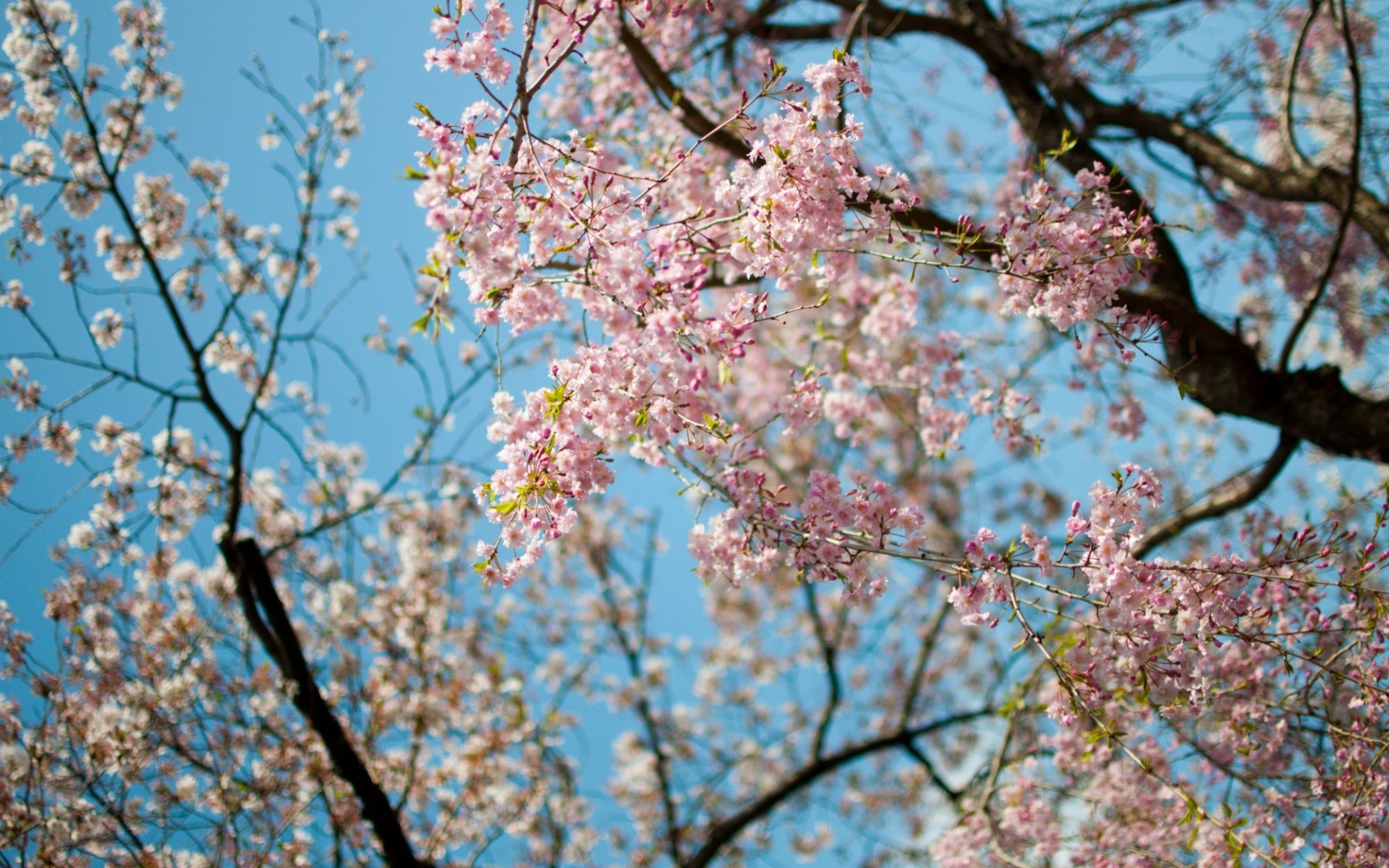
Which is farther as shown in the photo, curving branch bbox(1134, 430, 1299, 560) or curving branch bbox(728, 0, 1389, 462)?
curving branch bbox(1134, 430, 1299, 560)

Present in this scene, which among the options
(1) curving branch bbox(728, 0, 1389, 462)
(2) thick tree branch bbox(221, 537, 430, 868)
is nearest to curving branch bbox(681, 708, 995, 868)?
(2) thick tree branch bbox(221, 537, 430, 868)

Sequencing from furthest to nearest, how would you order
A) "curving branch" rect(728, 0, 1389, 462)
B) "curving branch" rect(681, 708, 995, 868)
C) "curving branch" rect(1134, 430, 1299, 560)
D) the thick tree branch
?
1. "curving branch" rect(681, 708, 995, 868)
2. "curving branch" rect(1134, 430, 1299, 560)
3. the thick tree branch
4. "curving branch" rect(728, 0, 1389, 462)

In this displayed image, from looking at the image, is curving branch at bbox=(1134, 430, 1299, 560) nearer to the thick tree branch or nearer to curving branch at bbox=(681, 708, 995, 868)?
curving branch at bbox=(681, 708, 995, 868)

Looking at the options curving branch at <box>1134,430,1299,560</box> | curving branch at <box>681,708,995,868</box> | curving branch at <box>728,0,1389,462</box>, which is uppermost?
curving branch at <box>728,0,1389,462</box>

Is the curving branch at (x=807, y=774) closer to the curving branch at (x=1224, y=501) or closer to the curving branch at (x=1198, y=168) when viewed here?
the curving branch at (x=1224, y=501)

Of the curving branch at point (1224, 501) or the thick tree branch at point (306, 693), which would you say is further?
the curving branch at point (1224, 501)

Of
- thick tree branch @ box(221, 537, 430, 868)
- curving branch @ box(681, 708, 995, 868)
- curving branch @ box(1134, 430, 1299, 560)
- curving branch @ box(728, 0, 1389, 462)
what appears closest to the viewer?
curving branch @ box(728, 0, 1389, 462)

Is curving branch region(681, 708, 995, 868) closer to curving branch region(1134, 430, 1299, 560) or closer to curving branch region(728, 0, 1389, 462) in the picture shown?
curving branch region(1134, 430, 1299, 560)

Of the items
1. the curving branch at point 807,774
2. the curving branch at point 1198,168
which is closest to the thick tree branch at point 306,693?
the curving branch at point 807,774

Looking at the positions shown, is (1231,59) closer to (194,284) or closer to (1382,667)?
(1382,667)

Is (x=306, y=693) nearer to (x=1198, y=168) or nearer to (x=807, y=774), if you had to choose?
(x=807, y=774)

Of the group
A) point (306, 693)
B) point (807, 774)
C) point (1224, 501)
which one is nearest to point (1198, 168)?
point (1224, 501)

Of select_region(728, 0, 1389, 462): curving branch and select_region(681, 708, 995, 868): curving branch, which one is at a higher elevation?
select_region(728, 0, 1389, 462): curving branch

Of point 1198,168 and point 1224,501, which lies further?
point 1198,168
